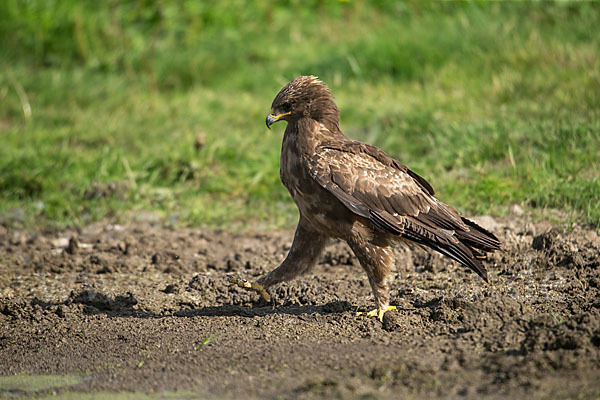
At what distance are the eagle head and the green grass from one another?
191 cm

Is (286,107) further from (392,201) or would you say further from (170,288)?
(170,288)

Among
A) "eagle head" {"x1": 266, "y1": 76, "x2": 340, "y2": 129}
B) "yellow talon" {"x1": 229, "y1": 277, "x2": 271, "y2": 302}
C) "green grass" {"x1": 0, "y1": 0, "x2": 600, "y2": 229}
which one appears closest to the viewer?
"eagle head" {"x1": 266, "y1": 76, "x2": 340, "y2": 129}

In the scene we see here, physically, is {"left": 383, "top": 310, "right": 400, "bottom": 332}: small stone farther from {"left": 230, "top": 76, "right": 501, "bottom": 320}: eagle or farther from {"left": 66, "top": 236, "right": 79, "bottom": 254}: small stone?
{"left": 66, "top": 236, "right": 79, "bottom": 254}: small stone

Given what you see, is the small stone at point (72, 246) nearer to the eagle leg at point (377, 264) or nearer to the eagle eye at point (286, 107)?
the eagle eye at point (286, 107)

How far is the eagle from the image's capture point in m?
4.45

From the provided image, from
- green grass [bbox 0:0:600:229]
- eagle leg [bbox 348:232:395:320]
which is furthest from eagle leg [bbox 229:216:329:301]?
green grass [bbox 0:0:600:229]

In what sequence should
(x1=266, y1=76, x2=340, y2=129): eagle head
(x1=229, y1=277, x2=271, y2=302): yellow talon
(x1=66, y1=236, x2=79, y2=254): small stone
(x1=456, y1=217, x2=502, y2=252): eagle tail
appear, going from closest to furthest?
(x1=456, y1=217, x2=502, y2=252): eagle tail → (x1=266, y1=76, x2=340, y2=129): eagle head → (x1=229, y1=277, x2=271, y2=302): yellow talon → (x1=66, y1=236, x2=79, y2=254): small stone

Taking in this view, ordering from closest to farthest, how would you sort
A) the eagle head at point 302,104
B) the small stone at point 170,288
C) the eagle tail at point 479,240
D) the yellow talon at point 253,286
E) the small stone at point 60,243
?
the eagle tail at point 479,240 < the eagle head at point 302,104 < the yellow talon at point 253,286 < the small stone at point 170,288 < the small stone at point 60,243

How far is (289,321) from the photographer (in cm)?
443

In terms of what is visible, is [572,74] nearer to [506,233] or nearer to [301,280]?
[506,233]

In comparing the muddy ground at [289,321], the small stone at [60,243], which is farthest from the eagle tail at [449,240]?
the small stone at [60,243]

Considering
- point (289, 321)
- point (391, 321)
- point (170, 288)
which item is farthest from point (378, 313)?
point (170, 288)

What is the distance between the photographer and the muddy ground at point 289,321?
3.54m

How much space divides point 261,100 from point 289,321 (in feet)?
17.4
